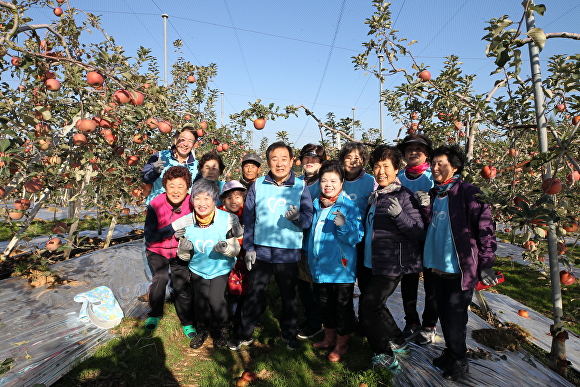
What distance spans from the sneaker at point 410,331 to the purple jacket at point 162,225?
2183 mm

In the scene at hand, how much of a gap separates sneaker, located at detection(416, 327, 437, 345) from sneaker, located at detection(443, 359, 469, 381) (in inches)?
18.4

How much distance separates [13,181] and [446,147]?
3851mm

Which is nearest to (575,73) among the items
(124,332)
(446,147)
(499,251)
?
(446,147)

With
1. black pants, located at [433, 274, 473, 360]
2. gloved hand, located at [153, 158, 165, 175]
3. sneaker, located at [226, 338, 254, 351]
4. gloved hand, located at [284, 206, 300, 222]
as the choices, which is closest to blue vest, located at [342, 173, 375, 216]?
gloved hand, located at [284, 206, 300, 222]

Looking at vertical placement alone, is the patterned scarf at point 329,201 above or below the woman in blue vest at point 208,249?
above

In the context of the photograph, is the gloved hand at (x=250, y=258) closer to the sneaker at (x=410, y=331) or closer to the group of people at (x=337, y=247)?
the group of people at (x=337, y=247)

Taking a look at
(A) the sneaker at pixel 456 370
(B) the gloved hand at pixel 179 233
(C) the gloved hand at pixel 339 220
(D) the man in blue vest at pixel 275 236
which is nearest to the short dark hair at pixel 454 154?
(C) the gloved hand at pixel 339 220

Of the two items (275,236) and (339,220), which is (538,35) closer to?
(339,220)

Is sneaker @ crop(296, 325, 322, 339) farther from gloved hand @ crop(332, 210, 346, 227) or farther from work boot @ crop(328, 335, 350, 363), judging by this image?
gloved hand @ crop(332, 210, 346, 227)

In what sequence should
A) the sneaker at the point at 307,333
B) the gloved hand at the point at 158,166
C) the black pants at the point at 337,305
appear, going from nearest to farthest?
the black pants at the point at 337,305, the sneaker at the point at 307,333, the gloved hand at the point at 158,166

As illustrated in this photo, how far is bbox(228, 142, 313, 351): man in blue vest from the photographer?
2869mm

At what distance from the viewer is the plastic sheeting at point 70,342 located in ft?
7.55

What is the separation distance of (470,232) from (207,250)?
6.84 feet

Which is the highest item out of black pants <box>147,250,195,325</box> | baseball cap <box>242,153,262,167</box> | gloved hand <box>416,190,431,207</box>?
baseball cap <box>242,153,262,167</box>
